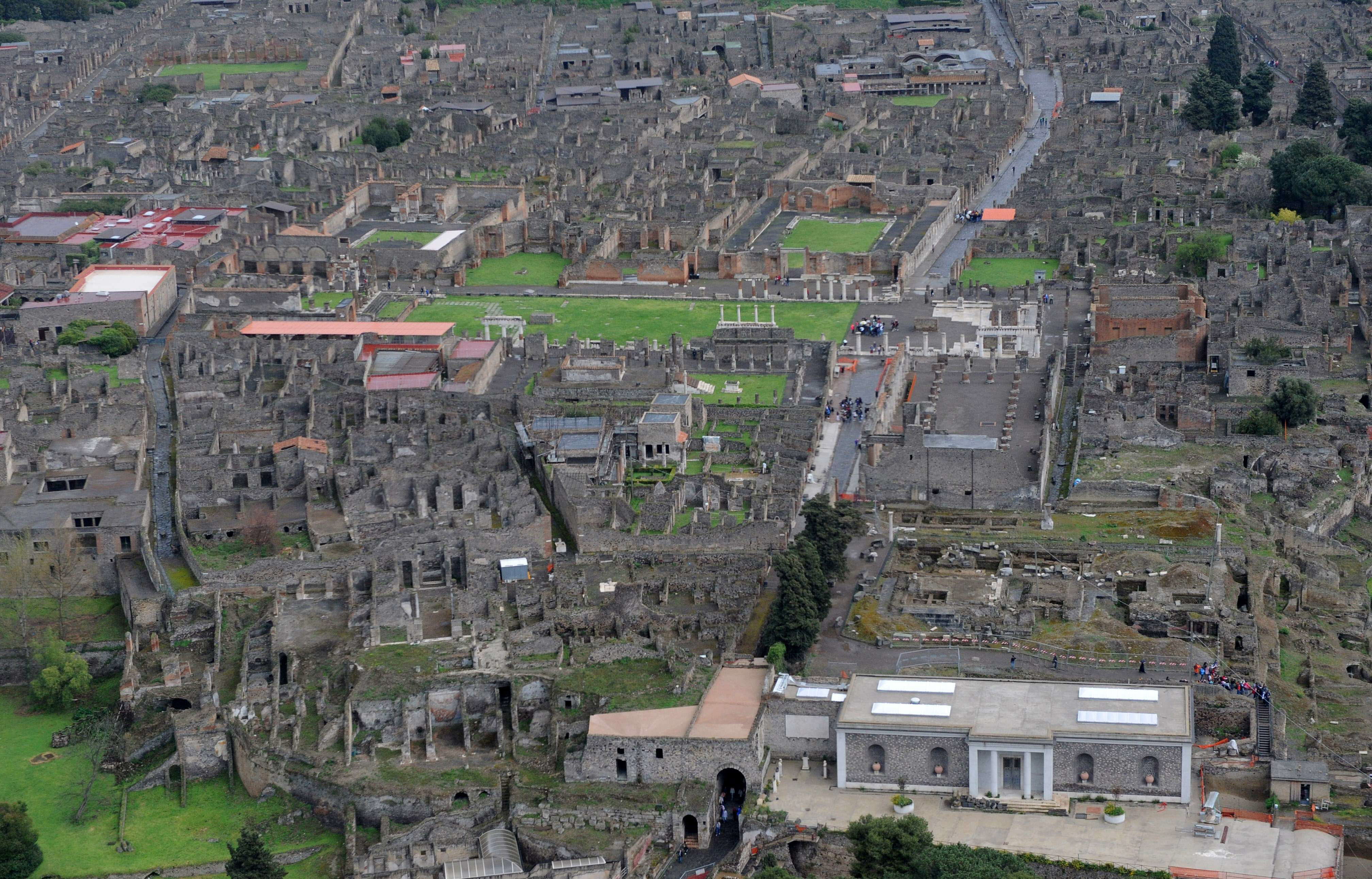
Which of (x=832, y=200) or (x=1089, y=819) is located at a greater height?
(x=1089, y=819)

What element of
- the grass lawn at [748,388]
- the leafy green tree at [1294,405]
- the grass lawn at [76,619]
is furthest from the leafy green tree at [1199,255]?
the grass lawn at [76,619]

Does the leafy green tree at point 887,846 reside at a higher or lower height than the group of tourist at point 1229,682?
higher

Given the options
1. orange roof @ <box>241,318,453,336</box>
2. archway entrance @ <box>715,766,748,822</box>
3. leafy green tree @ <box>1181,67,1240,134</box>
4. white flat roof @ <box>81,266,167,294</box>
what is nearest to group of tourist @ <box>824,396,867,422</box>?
orange roof @ <box>241,318,453,336</box>

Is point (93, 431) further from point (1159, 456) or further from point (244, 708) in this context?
point (1159, 456)

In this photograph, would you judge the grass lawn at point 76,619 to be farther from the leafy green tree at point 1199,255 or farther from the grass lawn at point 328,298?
the leafy green tree at point 1199,255

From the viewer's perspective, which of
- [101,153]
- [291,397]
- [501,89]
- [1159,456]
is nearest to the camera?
[1159,456]

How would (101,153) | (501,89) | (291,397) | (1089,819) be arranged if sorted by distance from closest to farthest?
(1089,819) → (291,397) → (101,153) → (501,89)

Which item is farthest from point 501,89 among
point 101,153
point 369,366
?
point 369,366
